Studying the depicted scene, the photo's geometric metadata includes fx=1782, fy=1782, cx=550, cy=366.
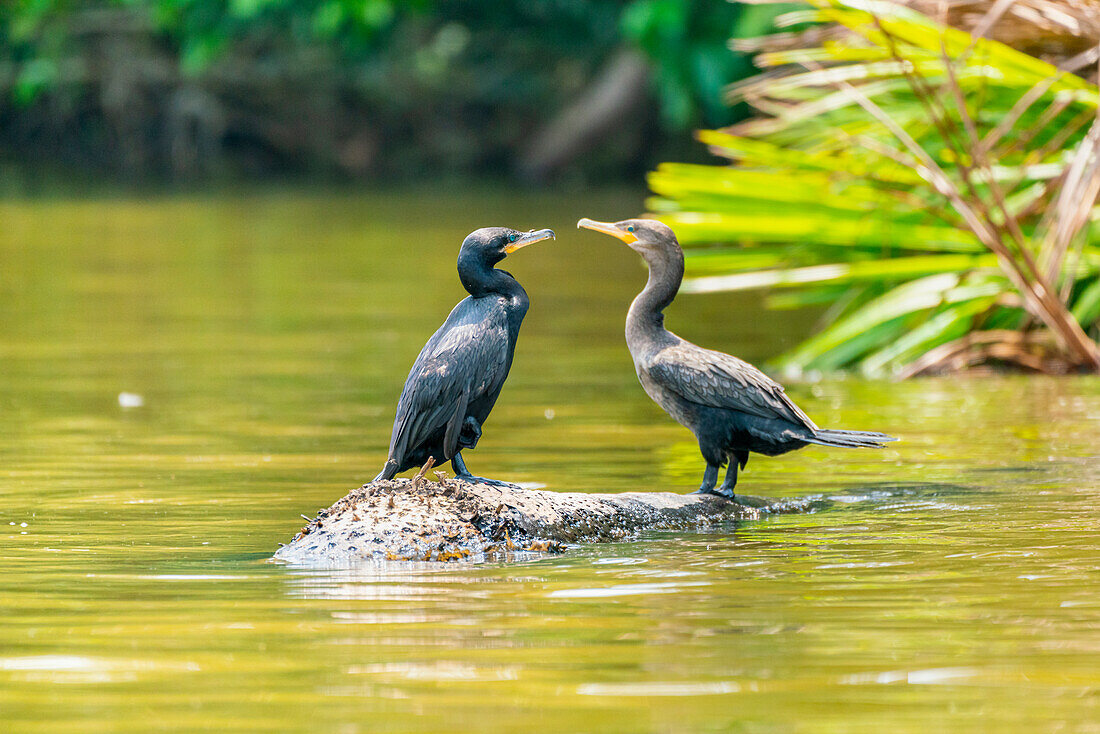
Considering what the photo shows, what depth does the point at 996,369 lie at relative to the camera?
9180 millimetres

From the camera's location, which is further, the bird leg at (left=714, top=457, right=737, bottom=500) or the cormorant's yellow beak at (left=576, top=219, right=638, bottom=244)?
the bird leg at (left=714, top=457, right=737, bottom=500)

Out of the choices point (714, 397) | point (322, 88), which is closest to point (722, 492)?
point (714, 397)

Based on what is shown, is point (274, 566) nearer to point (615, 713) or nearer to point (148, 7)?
point (615, 713)

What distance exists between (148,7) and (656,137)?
914 centimetres

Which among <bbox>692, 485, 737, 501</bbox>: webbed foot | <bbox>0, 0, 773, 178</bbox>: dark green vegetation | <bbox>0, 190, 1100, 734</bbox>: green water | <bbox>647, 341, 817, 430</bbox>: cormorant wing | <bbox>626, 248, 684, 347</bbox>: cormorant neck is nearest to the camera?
<bbox>0, 190, 1100, 734</bbox>: green water

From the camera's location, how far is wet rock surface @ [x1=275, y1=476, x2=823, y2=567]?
4.98 m

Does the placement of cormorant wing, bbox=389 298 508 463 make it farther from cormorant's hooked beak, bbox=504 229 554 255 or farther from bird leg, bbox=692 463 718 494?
bird leg, bbox=692 463 718 494

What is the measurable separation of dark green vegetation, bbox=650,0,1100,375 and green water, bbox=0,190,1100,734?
437 millimetres

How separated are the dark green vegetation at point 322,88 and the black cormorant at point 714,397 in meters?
21.5

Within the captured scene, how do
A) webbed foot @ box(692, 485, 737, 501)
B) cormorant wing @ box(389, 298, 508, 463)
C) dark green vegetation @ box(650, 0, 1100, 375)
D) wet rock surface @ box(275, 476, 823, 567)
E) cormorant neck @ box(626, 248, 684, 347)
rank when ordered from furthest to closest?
dark green vegetation @ box(650, 0, 1100, 375) → cormorant neck @ box(626, 248, 684, 347) → webbed foot @ box(692, 485, 737, 501) → cormorant wing @ box(389, 298, 508, 463) → wet rock surface @ box(275, 476, 823, 567)

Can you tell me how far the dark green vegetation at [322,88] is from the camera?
28797 millimetres

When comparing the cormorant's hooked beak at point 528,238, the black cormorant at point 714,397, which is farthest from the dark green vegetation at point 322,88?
the cormorant's hooked beak at point 528,238

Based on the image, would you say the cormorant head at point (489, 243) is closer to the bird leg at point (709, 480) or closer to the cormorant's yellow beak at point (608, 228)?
the cormorant's yellow beak at point (608, 228)

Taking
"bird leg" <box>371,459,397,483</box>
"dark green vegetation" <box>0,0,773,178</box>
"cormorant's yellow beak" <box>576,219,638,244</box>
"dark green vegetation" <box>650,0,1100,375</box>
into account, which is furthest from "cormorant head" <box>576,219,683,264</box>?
"dark green vegetation" <box>0,0,773,178</box>
